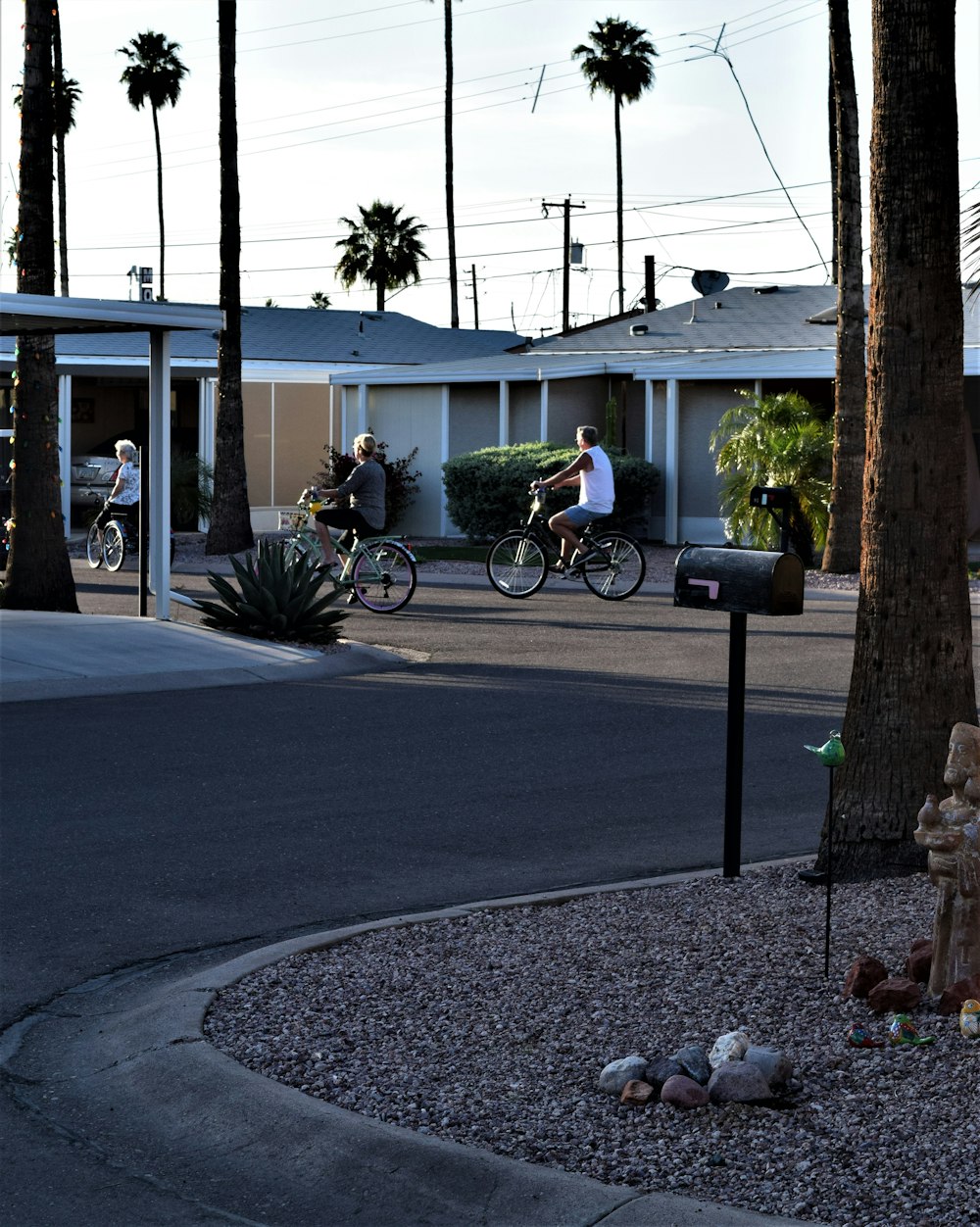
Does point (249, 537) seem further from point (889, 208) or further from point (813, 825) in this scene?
point (889, 208)

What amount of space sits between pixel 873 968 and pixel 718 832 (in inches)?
125

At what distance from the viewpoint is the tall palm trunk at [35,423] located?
1695 cm

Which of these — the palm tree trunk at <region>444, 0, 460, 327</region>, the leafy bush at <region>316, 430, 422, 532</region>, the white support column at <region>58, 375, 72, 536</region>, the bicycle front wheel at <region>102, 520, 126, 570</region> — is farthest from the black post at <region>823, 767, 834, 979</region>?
the palm tree trunk at <region>444, 0, 460, 327</region>

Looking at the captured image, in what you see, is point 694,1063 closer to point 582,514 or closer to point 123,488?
point 582,514

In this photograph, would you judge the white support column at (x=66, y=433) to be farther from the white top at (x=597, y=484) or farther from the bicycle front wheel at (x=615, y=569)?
the white top at (x=597, y=484)

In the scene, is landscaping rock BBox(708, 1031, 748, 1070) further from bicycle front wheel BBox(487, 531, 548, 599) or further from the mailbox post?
bicycle front wheel BBox(487, 531, 548, 599)

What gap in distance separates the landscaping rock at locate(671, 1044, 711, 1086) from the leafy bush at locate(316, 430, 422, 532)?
27091mm

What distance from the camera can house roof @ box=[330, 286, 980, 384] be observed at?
93.6 feet

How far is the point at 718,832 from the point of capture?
8.10 m

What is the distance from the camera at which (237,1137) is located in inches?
169

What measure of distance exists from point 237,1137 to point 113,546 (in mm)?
20861

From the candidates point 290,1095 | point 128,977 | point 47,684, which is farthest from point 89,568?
point 290,1095

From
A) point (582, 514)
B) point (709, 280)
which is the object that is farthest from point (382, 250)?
point (582, 514)

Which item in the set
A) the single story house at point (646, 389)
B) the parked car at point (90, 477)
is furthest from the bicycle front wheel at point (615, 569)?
the parked car at point (90, 477)
